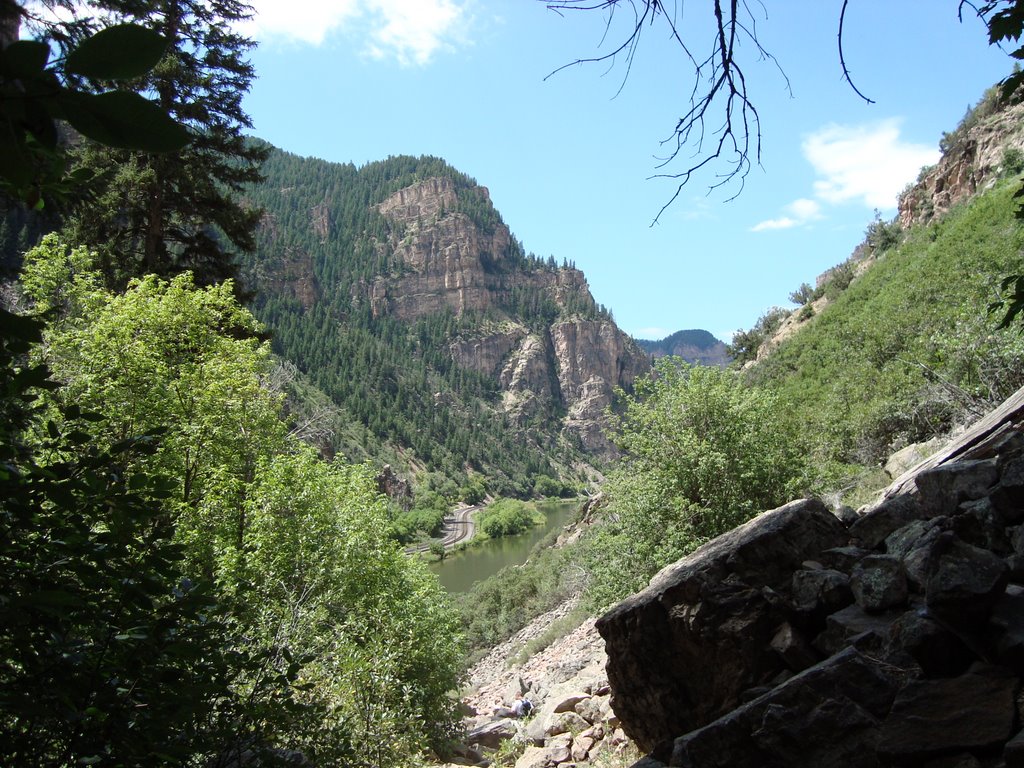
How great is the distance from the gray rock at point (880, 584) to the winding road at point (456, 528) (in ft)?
242

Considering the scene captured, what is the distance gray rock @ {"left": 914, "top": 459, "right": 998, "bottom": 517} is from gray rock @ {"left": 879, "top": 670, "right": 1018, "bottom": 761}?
6.04 ft

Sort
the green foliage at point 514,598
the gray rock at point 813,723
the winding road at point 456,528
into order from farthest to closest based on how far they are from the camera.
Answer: the winding road at point 456,528
the green foliage at point 514,598
the gray rock at point 813,723

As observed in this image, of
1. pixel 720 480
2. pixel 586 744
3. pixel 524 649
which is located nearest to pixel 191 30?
pixel 720 480

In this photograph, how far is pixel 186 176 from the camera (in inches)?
527

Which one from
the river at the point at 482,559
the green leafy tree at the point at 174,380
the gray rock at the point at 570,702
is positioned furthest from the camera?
the river at the point at 482,559

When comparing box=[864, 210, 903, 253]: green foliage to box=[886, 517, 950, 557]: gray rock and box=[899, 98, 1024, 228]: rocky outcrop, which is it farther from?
box=[886, 517, 950, 557]: gray rock

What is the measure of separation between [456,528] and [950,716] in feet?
326

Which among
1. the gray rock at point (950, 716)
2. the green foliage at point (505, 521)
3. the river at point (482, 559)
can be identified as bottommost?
the river at point (482, 559)

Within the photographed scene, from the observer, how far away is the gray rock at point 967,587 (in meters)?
3.11

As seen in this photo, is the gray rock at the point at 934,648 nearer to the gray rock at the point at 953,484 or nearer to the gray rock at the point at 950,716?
the gray rock at the point at 950,716

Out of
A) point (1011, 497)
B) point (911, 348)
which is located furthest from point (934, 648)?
point (911, 348)

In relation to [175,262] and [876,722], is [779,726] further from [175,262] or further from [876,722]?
[175,262]

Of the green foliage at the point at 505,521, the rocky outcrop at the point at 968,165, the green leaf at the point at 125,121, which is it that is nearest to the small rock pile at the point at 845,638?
the green leaf at the point at 125,121

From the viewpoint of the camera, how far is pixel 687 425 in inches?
542
